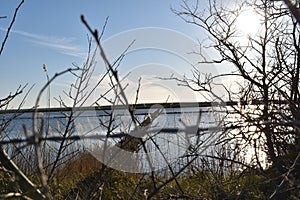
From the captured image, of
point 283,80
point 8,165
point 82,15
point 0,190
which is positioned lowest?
point 0,190

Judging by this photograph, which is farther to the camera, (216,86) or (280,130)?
(216,86)

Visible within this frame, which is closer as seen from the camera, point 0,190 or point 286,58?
point 286,58

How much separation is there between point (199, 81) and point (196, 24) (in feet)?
1.73

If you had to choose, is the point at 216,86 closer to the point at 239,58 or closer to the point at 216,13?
the point at 239,58

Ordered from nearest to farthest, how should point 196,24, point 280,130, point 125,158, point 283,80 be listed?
point 280,130
point 283,80
point 196,24
point 125,158

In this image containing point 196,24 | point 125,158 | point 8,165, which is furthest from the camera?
point 125,158

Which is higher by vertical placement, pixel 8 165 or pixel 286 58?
pixel 286 58

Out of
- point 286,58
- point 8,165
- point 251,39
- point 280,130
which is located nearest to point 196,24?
point 251,39

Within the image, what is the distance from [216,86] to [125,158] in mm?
1471

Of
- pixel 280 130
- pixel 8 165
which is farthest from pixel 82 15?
pixel 280 130

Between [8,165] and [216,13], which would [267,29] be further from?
[8,165]

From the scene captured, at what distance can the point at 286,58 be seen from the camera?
2.62 m

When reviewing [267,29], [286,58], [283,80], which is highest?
[267,29]

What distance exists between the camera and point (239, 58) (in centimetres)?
278
